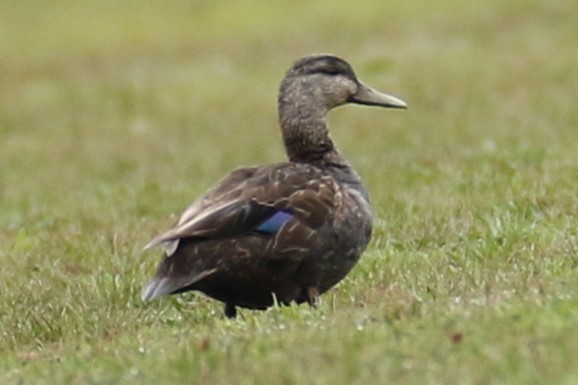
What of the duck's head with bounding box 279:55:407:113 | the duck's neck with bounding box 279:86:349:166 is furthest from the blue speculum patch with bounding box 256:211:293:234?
the duck's head with bounding box 279:55:407:113

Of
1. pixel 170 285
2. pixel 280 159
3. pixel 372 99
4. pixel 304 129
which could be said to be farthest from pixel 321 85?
pixel 280 159

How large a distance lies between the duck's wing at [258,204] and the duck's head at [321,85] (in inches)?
26.6

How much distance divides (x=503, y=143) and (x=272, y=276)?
8117 millimetres

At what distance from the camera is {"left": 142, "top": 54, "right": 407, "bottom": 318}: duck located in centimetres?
751

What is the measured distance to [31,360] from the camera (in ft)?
23.5

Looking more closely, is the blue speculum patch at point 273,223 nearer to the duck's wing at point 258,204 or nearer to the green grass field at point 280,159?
the duck's wing at point 258,204

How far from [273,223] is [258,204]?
118 millimetres

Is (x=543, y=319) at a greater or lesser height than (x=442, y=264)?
greater

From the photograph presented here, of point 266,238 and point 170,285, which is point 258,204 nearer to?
point 266,238

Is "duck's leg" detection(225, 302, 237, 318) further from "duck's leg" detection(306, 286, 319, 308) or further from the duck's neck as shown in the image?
the duck's neck

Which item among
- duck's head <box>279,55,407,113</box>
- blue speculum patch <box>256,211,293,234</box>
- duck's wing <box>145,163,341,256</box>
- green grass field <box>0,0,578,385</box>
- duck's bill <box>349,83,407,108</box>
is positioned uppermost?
duck's head <box>279,55,407,113</box>

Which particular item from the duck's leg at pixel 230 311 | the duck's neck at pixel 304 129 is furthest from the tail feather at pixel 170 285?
the duck's neck at pixel 304 129

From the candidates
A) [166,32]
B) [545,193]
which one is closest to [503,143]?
[545,193]

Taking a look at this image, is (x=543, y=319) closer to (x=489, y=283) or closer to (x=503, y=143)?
(x=489, y=283)
